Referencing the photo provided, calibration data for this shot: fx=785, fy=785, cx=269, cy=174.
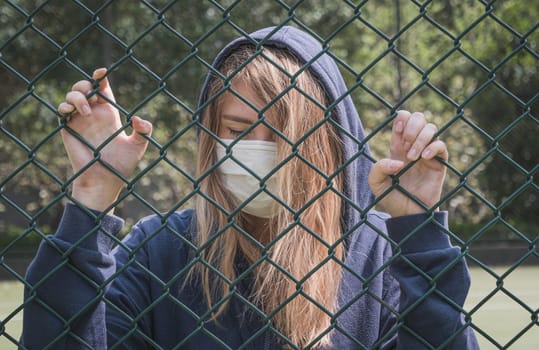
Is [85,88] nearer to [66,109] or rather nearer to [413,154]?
[66,109]

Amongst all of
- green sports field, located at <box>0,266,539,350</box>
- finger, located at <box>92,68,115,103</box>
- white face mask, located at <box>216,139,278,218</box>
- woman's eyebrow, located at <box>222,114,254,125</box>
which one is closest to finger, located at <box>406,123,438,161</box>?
white face mask, located at <box>216,139,278,218</box>

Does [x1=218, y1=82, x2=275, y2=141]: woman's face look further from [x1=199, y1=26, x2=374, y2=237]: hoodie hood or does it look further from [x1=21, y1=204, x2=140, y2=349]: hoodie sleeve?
[x1=21, y1=204, x2=140, y2=349]: hoodie sleeve

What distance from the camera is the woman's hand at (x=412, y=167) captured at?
1.88m

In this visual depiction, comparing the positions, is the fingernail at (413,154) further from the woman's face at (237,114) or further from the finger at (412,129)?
the woman's face at (237,114)

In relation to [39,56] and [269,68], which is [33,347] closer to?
[269,68]

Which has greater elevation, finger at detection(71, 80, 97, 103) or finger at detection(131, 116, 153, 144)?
finger at detection(71, 80, 97, 103)

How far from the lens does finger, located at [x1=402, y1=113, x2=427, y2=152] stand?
74.1 inches

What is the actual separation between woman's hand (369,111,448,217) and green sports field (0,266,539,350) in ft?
14.2

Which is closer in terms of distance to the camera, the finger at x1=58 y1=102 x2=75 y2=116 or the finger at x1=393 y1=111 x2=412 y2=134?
the finger at x1=58 y1=102 x2=75 y2=116

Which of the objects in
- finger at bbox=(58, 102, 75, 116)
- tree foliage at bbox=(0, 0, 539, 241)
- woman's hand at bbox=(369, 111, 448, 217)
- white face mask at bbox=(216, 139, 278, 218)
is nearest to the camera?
finger at bbox=(58, 102, 75, 116)

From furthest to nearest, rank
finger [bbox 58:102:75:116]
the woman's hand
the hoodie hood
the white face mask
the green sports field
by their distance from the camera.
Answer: the green sports field, the hoodie hood, the white face mask, the woman's hand, finger [bbox 58:102:75:116]

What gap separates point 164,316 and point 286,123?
27.4 inches

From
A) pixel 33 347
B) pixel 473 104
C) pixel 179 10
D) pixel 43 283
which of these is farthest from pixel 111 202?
pixel 473 104

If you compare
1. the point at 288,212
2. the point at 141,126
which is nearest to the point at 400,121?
the point at 288,212
